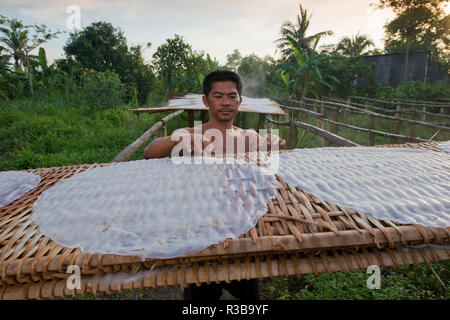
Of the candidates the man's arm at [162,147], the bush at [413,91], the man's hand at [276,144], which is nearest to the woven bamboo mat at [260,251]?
the man's arm at [162,147]

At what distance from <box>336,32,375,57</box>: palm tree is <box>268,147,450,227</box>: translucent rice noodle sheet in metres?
20.9

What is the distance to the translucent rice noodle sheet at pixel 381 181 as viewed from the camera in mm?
715

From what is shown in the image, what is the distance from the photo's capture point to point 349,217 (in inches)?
27.9

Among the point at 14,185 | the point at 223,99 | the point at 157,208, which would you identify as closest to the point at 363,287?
the point at 223,99

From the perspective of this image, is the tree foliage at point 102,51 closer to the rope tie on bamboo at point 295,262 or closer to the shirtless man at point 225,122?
the shirtless man at point 225,122

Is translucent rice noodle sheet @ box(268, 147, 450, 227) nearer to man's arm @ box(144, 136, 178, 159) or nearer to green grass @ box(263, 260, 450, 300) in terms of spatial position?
man's arm @ box(144, 136, 178, 159)

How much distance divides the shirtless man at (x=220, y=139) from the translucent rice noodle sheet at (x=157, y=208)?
341mm

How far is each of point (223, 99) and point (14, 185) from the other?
1.40 m

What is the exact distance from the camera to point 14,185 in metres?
0.94

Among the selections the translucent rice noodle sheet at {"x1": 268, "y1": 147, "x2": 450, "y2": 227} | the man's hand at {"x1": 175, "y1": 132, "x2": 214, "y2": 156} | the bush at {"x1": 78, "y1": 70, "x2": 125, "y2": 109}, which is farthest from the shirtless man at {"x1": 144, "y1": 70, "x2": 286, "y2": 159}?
the bush at {"x1": 78, "y1": 70, "x2": 125, "y2": 109}

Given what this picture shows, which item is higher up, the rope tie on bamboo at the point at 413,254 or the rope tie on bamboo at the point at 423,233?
the rope tie on bamboo at the point at 423,233

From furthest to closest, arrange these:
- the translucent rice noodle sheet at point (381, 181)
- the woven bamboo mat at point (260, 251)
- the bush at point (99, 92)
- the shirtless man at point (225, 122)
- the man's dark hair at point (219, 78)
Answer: the bush at point (99, 92) < the man's dark hair at point (219, 78) < the shirtless man at point (225, 122) < the translucent rice noodle sheet at point (381, 181) < the woven bamboo mat at point (260, 251)

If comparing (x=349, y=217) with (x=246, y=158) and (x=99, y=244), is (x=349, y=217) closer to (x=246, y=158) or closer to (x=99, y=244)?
(x=246, y=158)

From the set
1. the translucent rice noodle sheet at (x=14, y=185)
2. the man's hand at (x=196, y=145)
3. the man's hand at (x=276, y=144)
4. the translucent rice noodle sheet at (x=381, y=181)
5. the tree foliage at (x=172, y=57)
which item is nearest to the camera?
the translucent rice noodle sheet at (x=381, y=181)
